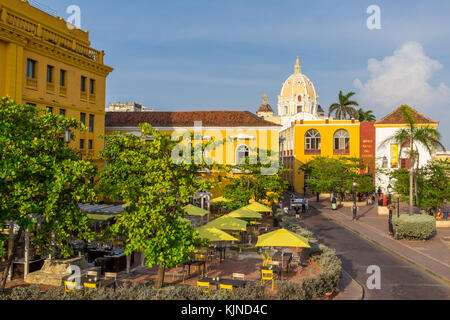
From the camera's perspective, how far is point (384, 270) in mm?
16953

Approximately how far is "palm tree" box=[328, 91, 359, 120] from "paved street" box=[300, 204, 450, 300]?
45.7 meters

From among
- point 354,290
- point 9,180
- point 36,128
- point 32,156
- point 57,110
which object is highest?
point 57,110

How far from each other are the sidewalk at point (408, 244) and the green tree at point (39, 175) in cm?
1406

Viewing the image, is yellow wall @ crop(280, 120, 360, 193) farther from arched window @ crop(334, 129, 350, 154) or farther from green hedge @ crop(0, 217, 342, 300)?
green hedge @ crop(0, 217, 342, 300)

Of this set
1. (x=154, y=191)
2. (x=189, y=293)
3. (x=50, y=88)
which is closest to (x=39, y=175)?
(x=154, y=191)

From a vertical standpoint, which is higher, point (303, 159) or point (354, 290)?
point (303, 159)

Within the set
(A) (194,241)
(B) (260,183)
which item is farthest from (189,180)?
(B) (260,183)

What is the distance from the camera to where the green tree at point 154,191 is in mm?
11805

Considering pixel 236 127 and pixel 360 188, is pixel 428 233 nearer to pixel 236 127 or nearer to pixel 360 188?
pixel 360 188

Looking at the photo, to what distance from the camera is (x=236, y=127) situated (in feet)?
138

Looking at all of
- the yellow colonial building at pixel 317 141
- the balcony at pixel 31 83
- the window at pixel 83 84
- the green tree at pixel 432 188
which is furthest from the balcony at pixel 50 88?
the yellow colonial building at pixel 317 141

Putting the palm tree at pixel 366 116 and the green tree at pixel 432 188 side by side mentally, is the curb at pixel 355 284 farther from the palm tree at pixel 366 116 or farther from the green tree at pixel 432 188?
the palm tree at pixel 366 116

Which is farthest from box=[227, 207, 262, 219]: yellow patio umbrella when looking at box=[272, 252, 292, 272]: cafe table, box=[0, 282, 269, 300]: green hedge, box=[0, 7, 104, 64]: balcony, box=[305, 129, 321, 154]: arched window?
box=[305, 129, 321, 154]: arched window

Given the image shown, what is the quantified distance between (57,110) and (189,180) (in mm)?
21123
